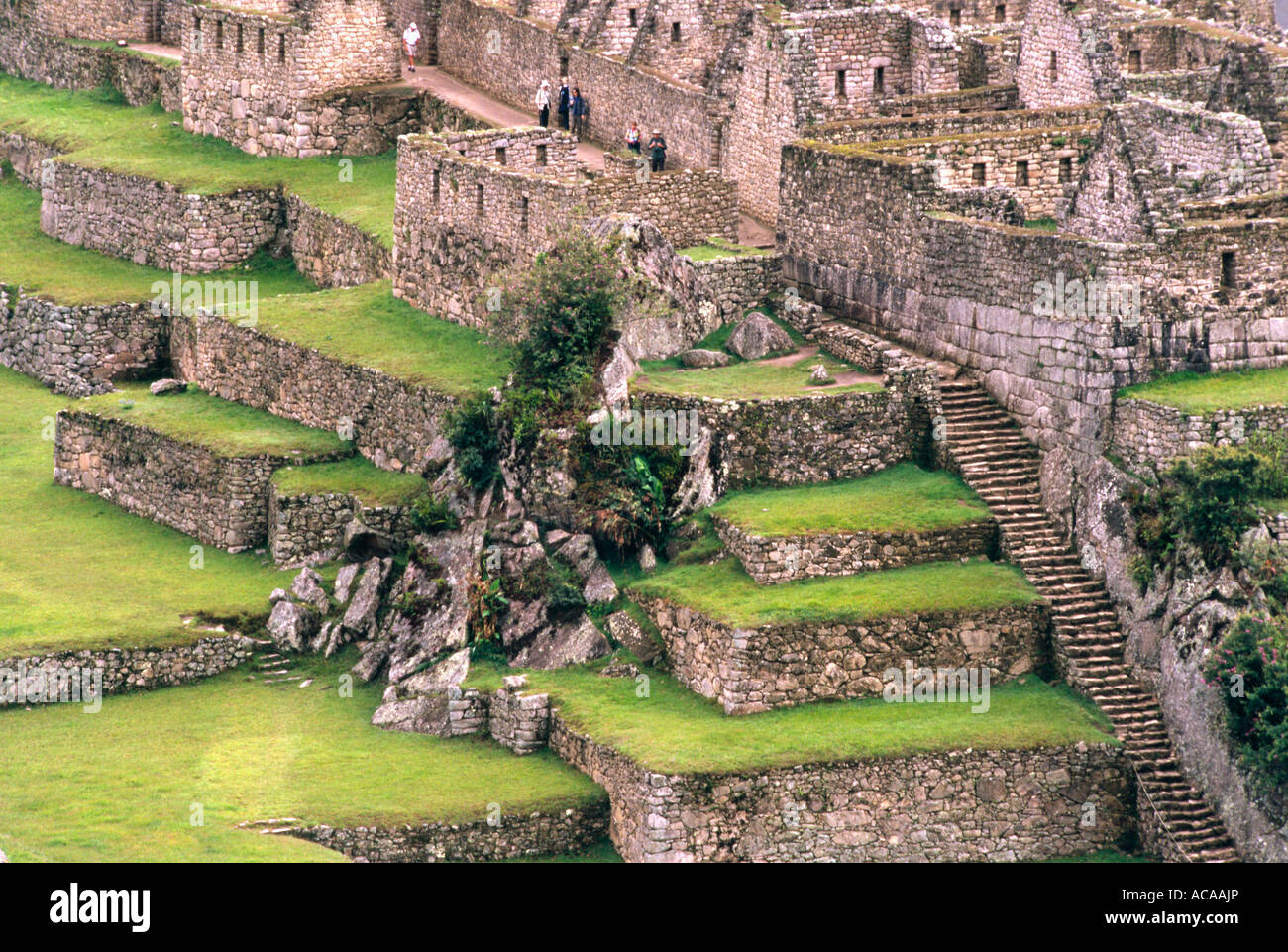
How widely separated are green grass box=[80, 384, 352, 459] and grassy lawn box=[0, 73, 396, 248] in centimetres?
495

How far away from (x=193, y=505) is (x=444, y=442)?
6253 mm

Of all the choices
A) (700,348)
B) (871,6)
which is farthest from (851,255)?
(871,6)

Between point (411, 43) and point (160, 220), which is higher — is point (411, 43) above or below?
above

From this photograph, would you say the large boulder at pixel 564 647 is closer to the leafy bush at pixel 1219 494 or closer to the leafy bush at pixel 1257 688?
the leafy bush at pixel 1219 494

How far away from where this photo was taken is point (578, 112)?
63.8 meters

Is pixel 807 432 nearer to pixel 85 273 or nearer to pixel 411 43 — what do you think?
pixel 411 43

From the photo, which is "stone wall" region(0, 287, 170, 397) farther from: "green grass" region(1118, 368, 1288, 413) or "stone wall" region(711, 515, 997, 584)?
"green grass" region(1118, 368, 1288, 413)

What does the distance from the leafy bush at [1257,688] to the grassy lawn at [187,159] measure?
22620mm

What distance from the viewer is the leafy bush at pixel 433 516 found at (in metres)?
51.4

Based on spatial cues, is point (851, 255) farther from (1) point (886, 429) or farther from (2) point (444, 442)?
(2) point (444, 442)

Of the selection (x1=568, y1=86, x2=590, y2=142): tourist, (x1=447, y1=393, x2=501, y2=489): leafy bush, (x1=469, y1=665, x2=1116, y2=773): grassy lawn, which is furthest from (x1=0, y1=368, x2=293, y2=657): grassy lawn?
(x1=568, y1=86, x2=590, y2=142): tourist

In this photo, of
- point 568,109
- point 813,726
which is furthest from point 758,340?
point 568,109

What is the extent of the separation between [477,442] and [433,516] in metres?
1.38

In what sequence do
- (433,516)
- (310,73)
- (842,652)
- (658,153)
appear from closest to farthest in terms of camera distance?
1. (842,652)
2. (433,516)
3. (658,153)
4. (310,73)
